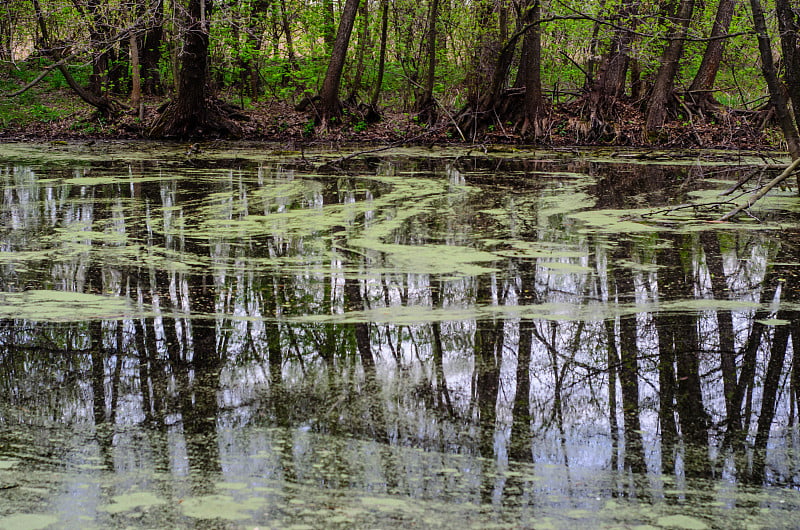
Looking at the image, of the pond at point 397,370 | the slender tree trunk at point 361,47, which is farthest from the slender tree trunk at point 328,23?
the pond at point 397,370

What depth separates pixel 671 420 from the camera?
2.43m

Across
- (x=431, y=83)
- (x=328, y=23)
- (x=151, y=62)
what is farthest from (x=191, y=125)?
(x=328, y=23)

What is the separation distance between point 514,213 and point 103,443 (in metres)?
4.69

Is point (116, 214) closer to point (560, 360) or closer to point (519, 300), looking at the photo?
point (519, 300)

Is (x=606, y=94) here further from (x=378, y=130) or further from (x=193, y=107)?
(x=193, y=107)

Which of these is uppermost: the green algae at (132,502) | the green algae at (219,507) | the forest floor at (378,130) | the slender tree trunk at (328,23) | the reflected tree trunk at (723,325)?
the slender tree trunk at (328,23)

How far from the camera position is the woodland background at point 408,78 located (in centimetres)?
1363

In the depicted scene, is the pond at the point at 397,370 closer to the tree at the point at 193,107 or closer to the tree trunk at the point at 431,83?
the tree at the point at 193,107

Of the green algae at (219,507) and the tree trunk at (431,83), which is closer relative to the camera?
the green algae at (219,507)

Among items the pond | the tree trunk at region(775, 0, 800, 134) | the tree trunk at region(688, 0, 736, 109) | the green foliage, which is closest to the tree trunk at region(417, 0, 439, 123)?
the green foliage

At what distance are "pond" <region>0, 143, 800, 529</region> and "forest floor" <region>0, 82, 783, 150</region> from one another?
813cm

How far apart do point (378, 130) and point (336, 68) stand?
1.50 meters

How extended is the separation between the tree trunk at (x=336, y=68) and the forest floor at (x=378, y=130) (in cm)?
30

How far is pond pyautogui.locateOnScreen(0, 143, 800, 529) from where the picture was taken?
1.92 meters
